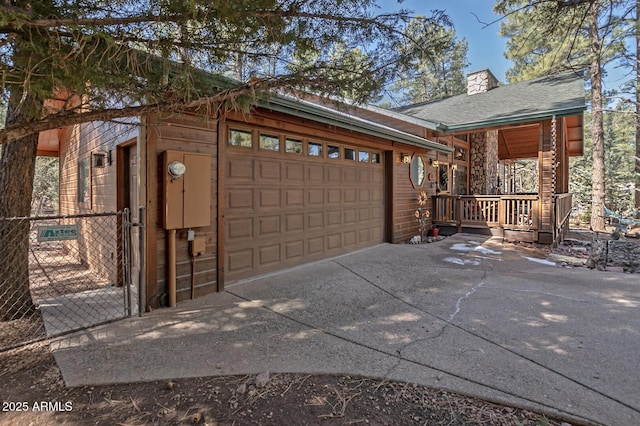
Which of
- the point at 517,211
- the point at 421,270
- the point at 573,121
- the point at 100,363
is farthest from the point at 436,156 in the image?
the point at 100,363

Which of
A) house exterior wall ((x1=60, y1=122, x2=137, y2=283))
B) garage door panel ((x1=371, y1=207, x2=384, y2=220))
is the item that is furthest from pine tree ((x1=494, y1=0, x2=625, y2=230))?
house exterior wall ((x1=60, y1=122, x2=137, y2=283))

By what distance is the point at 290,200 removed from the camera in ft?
18.0

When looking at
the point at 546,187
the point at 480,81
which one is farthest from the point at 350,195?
the point at 480,81

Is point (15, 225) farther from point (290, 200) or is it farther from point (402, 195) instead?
point (402, 195)

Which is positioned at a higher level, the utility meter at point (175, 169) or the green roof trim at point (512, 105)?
the green roof trim at point (512, 105)

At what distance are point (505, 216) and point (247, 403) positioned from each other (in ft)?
26.9

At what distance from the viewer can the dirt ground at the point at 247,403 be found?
1935 mm

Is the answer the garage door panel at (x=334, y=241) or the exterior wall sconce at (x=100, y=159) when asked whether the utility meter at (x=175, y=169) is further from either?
the garage door panel at (x=334, y=241)

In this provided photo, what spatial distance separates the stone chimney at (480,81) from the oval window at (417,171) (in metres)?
5.43

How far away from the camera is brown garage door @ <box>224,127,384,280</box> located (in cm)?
470

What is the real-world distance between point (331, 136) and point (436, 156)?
4.75 metres

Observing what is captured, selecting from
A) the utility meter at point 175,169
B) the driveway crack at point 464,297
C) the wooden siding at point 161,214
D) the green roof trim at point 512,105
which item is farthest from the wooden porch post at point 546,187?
the utility meter at point 175,169

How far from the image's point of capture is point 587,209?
1421 centimetres

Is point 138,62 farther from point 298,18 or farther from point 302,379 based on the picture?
point 302,379
